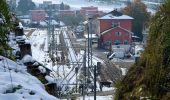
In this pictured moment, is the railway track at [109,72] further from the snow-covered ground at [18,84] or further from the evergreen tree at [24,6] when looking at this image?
the evergreen tree at [24,6]

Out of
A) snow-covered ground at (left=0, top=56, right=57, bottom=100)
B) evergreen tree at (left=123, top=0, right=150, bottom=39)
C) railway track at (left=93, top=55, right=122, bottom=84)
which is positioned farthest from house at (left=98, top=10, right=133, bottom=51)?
snow-covered ground at (left=0, top=56, right=57, bottom=100)

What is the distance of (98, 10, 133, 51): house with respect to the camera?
87.8 ft

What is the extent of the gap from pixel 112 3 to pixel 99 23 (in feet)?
117

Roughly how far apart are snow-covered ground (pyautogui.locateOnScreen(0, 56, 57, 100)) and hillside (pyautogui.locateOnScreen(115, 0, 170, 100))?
3037 mm

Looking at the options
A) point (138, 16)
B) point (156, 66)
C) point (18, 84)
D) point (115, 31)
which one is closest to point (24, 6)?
point (138, 16)

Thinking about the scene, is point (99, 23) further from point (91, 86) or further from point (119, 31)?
point (91, 86)

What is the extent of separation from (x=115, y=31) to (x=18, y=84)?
80.0 ft

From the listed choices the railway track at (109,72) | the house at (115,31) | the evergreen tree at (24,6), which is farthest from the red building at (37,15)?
the railway track at (109,72)

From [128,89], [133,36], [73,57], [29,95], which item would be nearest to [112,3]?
[133,36]

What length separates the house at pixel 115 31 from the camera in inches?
1053

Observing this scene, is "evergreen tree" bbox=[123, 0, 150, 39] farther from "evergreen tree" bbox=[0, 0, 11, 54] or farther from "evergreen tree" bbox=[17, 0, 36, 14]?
"evergreen tree" bbox=[0, 0, 11, 54]

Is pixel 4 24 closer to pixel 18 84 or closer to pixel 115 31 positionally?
pixel 18 84

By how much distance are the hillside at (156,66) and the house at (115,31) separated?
65.3ft

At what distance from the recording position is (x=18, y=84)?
256 centimetres
